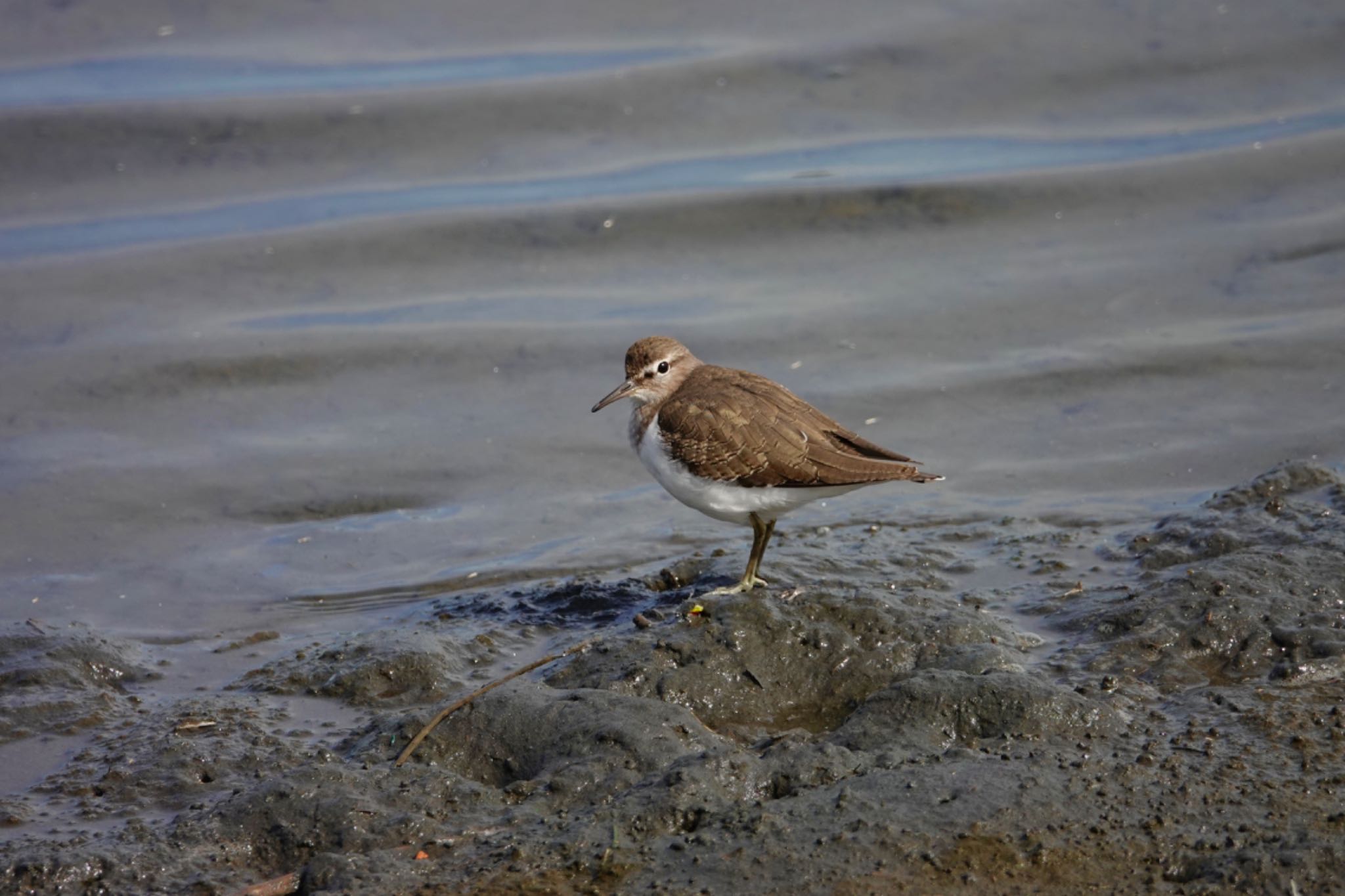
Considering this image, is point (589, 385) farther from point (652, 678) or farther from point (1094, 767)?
point (1094, 767)

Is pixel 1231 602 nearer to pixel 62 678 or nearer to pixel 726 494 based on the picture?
pixel 726 494

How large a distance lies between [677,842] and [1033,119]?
924cm

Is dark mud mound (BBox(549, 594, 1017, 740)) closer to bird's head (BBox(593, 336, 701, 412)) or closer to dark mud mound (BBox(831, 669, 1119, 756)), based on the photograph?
dark mud mound (BBox(831, 669, 1119, 756))

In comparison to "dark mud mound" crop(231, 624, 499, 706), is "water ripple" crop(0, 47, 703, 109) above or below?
above

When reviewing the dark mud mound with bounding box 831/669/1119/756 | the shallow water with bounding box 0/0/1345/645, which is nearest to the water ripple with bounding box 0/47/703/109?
the shallow water with bounding box 0/0/1345/645

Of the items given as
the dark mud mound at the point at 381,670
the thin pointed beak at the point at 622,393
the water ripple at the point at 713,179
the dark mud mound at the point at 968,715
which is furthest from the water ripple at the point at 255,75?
the dark mud mound at the point at 968,715

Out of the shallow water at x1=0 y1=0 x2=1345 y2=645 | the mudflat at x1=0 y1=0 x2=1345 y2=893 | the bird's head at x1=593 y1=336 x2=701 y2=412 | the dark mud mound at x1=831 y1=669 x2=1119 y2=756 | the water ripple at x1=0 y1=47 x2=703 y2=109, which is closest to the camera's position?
the mudflat at x1=0 y1=0 x2=1345 y2=893

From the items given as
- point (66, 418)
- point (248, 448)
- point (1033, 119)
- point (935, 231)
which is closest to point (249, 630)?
point (248, 448)

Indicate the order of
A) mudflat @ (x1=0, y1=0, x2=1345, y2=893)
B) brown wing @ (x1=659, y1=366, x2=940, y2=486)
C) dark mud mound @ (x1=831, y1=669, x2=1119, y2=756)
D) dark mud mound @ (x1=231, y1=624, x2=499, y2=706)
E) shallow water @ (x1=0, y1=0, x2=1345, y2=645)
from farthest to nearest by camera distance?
shallow water @ (x1=0, y1=0, x2=1345, y2=645), brown wing @ (x1=659, y1=366, x2=940, y2=486), dark mud mound @ (x1=231, y1=624, x2=499, y2=706), dark mud mound @ (x1=831, y1=669, x2=1119, y2=756), mudflat @ (x1=0, y1=0, x2=1345, y2=893)

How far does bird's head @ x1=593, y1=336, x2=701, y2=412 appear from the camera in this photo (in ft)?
20.4

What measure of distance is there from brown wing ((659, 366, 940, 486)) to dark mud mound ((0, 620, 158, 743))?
2.47 meters

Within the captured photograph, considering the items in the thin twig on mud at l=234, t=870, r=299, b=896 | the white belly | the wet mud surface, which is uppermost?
the white belly

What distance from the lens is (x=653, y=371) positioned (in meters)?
6.25

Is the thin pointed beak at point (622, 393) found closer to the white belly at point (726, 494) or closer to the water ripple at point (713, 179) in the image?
the white belly at point (726, 494)
